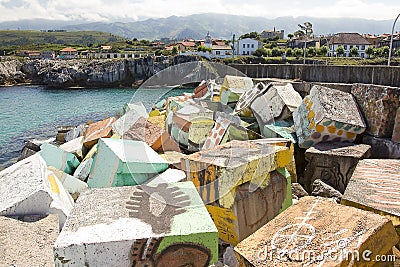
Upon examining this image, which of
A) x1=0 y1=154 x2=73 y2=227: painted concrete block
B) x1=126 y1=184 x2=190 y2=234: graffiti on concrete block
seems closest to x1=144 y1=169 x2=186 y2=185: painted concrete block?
A: x1=126 y1=184 x2=190 y2=234: graffiti on concrete block

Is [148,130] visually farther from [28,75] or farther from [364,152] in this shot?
[28,75]

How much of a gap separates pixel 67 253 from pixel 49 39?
152 metres

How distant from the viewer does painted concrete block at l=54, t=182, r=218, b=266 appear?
2.12 m

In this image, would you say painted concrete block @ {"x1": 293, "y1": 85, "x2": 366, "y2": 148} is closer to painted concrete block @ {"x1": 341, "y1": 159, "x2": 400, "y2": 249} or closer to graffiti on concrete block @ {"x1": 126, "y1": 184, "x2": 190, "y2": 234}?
painted concrete block @ {"x1": 341, "y1": 159, "x2": 400, "y2": 249}

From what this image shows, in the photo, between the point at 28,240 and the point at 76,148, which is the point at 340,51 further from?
the point at 28,240

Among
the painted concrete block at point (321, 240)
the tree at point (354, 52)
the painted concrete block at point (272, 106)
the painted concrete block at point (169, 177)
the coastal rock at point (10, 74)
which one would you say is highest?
the tree at point (354, 52)

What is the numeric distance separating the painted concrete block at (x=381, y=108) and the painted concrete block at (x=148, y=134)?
9.15 feet

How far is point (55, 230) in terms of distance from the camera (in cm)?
272

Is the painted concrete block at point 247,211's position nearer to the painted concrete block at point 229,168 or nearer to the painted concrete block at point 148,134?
the painted concrete block at point 229,168

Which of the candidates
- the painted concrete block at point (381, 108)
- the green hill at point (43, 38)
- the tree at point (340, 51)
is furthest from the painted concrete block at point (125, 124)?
the green hill at point (43, 38)

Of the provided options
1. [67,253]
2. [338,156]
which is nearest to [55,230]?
[67,253]

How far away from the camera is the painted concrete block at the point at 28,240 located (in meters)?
2.37

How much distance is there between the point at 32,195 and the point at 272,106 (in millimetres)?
3827

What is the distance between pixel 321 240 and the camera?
1.84m
